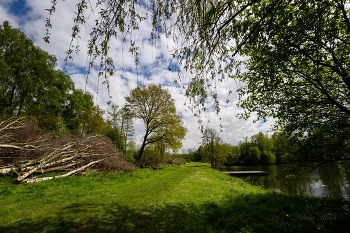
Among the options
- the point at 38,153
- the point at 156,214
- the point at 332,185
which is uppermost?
the point at 38,153

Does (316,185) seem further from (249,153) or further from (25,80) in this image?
(249,153)

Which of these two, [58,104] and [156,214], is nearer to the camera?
[156,214]

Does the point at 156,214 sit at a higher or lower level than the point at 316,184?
higher

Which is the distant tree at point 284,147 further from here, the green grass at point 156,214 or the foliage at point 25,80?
the foliage at point 25,80

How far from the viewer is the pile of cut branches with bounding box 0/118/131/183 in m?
11.1

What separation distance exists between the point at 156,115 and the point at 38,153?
14.6 meters

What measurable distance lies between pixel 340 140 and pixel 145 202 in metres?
9.16

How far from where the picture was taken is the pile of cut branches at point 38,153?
11.1 metres

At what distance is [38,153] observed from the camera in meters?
12.9

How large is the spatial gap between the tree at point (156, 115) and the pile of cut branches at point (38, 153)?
313 inches

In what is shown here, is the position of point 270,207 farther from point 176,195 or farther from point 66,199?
point 66,199

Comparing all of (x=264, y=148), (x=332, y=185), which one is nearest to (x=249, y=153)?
(x=264, y=148)

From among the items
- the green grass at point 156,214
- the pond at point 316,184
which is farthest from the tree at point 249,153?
the green grass at point 156,214

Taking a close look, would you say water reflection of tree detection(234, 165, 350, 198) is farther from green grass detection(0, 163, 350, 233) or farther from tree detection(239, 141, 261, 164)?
tree detection(239, 141, 261, 164)
